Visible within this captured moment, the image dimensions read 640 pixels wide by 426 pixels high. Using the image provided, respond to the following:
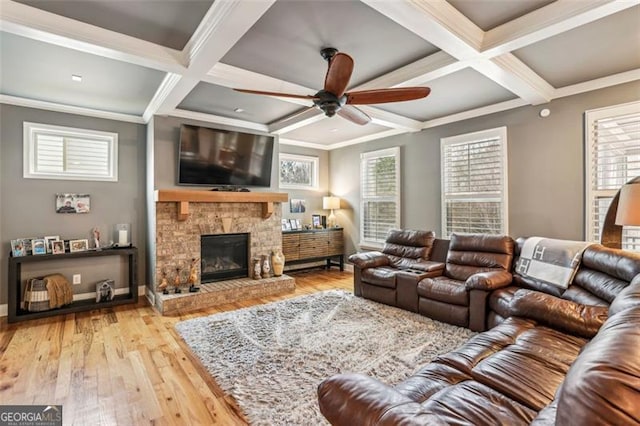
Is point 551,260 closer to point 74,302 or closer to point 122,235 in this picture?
point 122,235

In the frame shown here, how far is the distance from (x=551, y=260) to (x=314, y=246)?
3.99 m

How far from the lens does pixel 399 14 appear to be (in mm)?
2078

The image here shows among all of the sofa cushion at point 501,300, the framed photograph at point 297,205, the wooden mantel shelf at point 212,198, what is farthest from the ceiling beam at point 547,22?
the framed photograph at point 297,205

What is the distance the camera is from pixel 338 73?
2307 millimetres

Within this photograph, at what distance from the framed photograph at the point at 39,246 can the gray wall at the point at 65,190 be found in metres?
0.19

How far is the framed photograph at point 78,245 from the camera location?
408 cm

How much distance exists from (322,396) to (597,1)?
2857 mm

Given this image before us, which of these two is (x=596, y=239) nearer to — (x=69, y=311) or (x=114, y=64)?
(x=114, y=64)

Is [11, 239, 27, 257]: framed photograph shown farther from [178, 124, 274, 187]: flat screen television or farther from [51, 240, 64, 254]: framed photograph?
[178, 124, 274, 187]: flat screen television

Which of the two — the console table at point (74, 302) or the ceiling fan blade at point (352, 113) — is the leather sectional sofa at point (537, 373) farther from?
the console table at point (74, 302)

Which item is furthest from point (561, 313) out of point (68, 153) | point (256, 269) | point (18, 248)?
point (68, 153)

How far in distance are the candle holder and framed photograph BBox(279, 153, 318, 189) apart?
290 centimetres

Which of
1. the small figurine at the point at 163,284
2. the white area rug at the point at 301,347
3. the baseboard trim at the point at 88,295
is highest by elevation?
the small figurine at the point at 163,284

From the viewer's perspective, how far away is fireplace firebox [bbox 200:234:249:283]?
4.75m
